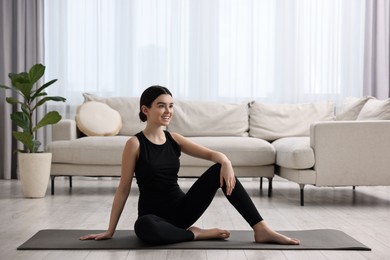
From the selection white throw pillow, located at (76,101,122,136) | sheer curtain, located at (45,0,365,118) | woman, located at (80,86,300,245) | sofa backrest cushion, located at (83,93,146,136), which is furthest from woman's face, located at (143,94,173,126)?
sheer curtain, located at (45,0,365,118)

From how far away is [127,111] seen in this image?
235 inches

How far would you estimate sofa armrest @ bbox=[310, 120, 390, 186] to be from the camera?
4.66 metres

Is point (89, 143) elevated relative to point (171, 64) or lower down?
lower down

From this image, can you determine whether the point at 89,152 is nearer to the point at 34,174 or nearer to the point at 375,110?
the point at 34,174

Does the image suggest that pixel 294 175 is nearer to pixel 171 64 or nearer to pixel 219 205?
pixel 219 205

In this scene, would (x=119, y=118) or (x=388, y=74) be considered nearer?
(x=119, y=118)

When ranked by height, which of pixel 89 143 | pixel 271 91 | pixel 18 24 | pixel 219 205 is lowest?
pixel 219 205

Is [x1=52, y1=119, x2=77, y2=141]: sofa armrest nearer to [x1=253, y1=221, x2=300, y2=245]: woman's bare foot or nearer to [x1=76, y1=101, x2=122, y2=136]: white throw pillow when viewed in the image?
[x1=76, y1=101, x2=122, y2=136]: white throw pillow

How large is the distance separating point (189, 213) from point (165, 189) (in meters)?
0.16

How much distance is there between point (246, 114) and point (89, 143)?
1.47 metres

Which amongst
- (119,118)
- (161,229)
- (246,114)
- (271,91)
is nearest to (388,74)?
(271,91)

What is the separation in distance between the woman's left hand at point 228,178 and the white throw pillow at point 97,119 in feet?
9.37

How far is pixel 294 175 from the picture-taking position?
15.5 feet

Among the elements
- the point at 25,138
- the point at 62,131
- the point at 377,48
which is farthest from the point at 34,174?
the point at 377,48
